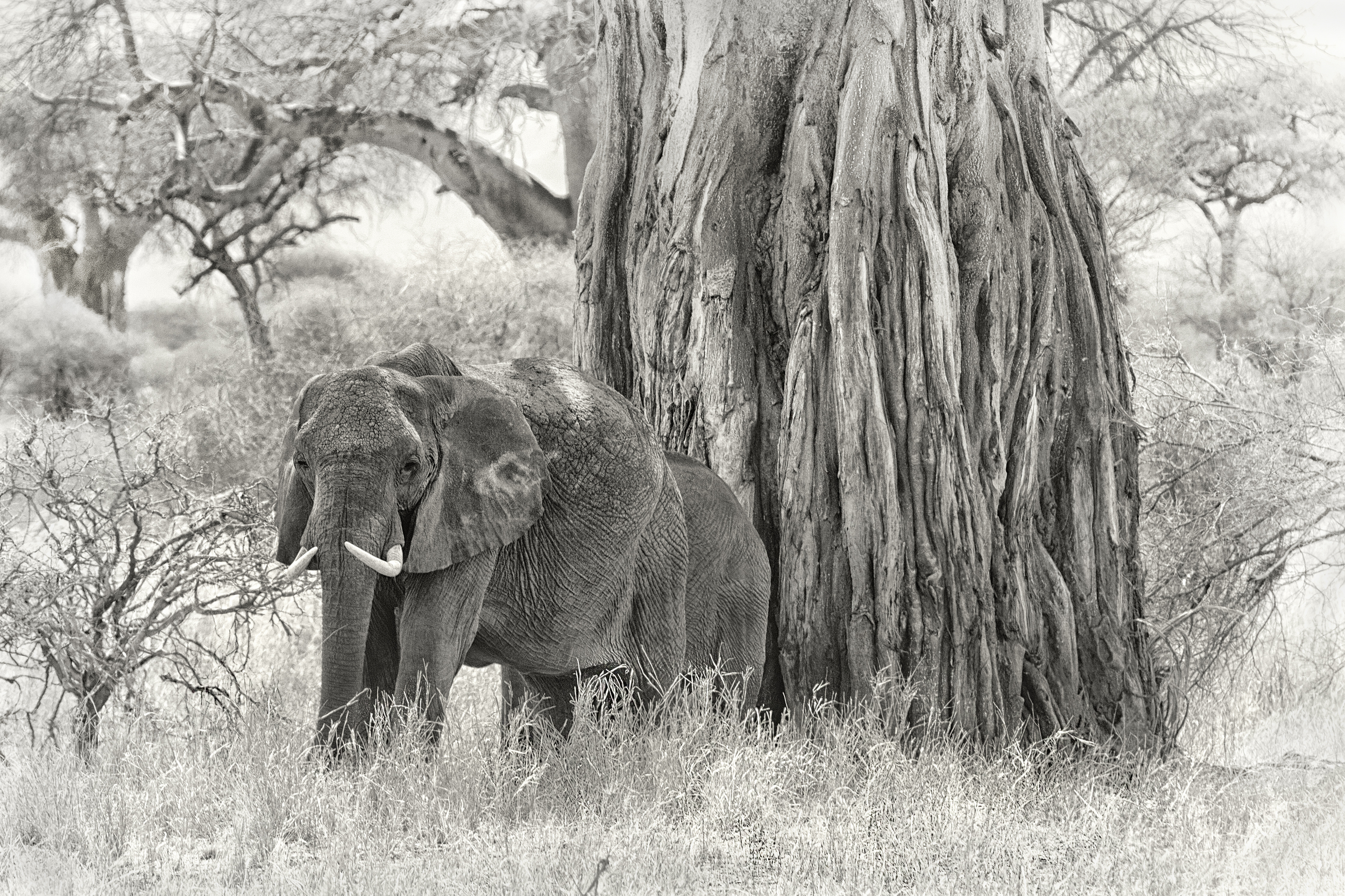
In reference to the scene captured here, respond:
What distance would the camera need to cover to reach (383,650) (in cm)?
480

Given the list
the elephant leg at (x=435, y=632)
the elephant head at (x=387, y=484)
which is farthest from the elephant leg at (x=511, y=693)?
the elephant head at (x=387, y=484)

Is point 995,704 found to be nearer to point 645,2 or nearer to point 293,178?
point 645,2

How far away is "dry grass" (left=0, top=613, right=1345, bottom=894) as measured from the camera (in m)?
4.12

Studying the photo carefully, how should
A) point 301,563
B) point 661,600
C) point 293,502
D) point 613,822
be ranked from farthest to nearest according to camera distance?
1. point 661,600
2. point 613,822
3. point 293,502
4. point 301,563

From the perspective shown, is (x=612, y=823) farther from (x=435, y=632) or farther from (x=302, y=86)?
(x=302, y=86)

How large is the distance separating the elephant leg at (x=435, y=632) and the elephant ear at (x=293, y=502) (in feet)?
1.08

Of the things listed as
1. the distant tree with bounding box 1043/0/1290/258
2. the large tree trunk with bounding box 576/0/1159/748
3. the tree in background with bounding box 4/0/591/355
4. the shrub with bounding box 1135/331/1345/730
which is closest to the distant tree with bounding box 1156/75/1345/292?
the distant tree with bounding box 1043/0/1290/258

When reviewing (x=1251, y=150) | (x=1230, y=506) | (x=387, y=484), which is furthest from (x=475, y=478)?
(x=1251, y=150)

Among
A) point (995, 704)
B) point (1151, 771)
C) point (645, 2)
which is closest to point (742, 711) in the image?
point (995, 704)

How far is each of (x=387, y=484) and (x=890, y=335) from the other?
2363 millimetres

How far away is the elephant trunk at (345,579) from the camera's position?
415cm

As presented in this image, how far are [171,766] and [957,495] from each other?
3.02m

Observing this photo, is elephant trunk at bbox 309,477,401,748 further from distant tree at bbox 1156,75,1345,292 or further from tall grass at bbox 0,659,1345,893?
distant tree at bbox 1156,75,1345,292

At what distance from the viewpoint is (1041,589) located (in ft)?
20.0
